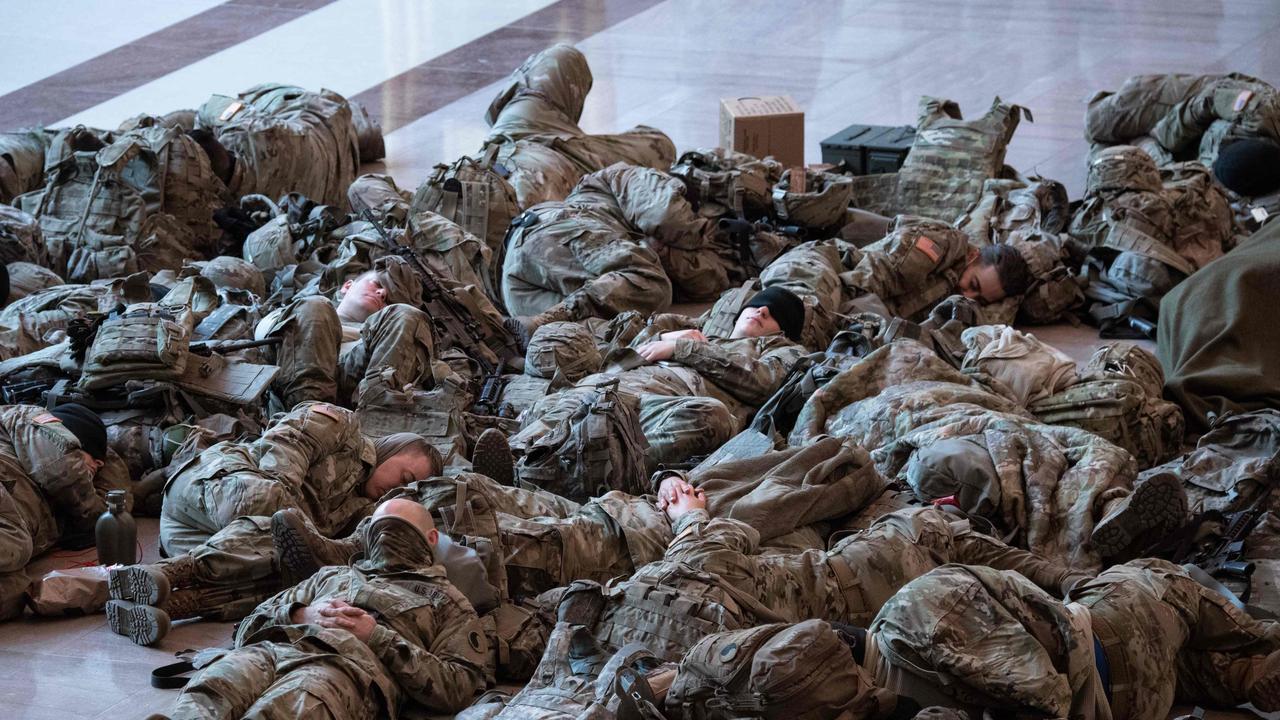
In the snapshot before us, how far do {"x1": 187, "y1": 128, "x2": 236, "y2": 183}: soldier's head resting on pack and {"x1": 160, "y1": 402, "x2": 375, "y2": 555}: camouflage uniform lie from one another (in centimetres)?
333

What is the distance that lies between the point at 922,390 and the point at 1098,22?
8.48 metres

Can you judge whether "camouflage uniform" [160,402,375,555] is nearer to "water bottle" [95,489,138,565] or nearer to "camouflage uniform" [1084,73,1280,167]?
"water bottle" [95,489,138,565]

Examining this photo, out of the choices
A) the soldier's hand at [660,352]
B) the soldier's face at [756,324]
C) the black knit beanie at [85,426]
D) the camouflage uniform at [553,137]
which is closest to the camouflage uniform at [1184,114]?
the camouflage uniform at [553,137]

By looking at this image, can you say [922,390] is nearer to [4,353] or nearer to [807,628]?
[807,628]

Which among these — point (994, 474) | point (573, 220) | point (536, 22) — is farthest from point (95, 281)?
point (536, 22)

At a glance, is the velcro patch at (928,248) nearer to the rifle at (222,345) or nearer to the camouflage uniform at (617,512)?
the camouflage uniform at (617,512)

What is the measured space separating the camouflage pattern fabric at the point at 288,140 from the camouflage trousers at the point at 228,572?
4.16m

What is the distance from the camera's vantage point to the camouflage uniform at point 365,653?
4098 mm

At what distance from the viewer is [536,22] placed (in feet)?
44.3

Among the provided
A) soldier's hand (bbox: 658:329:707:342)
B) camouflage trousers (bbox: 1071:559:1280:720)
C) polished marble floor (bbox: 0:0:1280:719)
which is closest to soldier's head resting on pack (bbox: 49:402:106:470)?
soldier's hand (bbox: 658:329:707:342)

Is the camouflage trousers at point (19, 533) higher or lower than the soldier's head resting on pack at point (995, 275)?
higher

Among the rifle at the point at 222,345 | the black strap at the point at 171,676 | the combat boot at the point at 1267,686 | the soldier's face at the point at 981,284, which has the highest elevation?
the rifle at the point at 222,345

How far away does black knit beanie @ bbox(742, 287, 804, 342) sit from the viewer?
6992mm

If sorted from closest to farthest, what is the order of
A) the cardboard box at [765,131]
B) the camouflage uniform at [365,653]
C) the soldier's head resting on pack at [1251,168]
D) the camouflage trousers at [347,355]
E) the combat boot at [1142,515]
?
the camouflage uniform at [365,653]
the combat boot at [1142,515]
the camouflage trousers at [347,355]
the soldier's head resting on pack at [1251,168]
the cardboard box at [765,131]
